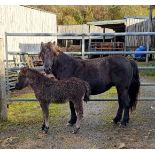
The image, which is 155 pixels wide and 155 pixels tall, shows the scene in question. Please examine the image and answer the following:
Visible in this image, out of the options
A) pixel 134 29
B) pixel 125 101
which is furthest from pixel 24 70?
pixel 134 29

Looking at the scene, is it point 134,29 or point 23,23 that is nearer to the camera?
point 23,23

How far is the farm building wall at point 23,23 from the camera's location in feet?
51.9

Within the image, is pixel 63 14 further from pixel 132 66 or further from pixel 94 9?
pixel 132 66

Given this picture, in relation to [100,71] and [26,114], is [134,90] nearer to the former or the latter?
[100,71]

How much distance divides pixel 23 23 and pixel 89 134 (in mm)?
13085

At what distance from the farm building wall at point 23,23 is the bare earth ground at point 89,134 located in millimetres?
8729

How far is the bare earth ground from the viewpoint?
4884 mm

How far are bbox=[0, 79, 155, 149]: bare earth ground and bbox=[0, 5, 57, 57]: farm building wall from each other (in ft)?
28.6

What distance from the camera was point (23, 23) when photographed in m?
17.6

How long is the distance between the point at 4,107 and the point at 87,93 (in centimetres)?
179

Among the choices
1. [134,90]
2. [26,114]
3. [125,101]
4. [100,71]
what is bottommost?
[26,114]

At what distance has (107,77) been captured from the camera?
230 inches

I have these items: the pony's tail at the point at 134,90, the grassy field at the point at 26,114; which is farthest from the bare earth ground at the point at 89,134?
the pony's tail at the point at 134,90

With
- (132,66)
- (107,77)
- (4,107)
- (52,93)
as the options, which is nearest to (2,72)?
(4,107)
